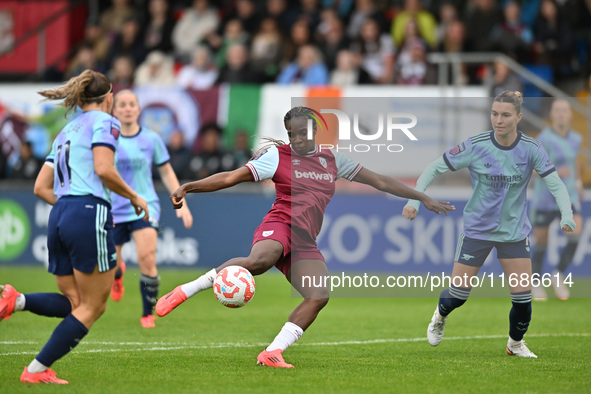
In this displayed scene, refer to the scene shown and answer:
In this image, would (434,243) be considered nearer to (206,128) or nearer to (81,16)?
(206,128)

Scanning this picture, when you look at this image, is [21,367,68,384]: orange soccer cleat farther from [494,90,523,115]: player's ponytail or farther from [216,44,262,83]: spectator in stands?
[216,44,262,83]: spectator in stands

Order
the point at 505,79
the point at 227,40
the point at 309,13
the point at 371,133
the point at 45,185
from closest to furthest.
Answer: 1. the point at 45,185
2. the point at 371,133
3. the point at 505,79
4. the point at 227,40
5. the point at 309,13

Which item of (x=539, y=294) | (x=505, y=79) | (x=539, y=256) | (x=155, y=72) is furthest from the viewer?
(x=155, y=72)

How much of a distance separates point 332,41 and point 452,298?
36.4ft

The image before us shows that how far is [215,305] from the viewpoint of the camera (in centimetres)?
1334

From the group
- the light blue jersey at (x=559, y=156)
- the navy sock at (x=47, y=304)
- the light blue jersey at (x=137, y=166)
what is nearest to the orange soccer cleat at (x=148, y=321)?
the light blue jersey at (x=137, y=166)

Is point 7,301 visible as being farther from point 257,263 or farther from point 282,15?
point 282,15

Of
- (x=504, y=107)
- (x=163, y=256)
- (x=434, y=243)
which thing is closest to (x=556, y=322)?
(x=434, y=243)

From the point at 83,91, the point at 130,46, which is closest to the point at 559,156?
the point at 83,91

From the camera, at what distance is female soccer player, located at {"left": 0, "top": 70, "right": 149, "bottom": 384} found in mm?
6844

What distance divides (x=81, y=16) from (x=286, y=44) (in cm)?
572

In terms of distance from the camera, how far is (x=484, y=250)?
845 cm

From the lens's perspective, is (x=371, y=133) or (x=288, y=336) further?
(x=371, y=133)

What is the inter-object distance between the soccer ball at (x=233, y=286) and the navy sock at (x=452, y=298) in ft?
6.63
